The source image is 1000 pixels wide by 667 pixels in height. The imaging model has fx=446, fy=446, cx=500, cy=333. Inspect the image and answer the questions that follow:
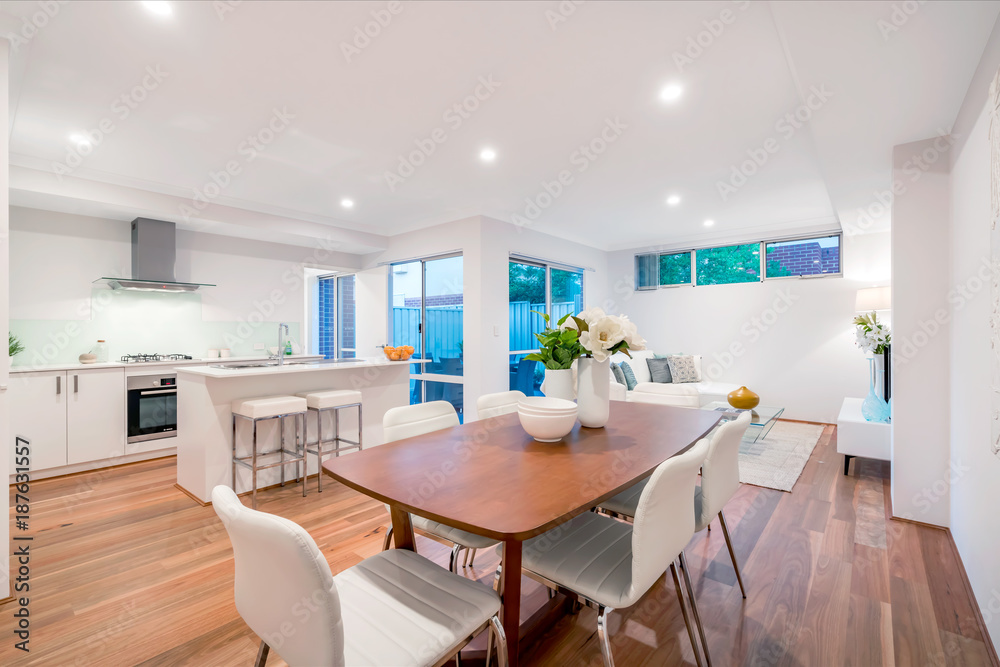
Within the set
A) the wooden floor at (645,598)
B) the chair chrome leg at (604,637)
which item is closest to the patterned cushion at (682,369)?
the wooden floor at (645,598)

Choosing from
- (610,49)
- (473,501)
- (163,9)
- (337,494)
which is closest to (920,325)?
(610,49)

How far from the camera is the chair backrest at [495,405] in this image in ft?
7.95

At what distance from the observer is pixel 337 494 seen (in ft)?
10.6

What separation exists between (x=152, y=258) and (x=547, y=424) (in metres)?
4.59

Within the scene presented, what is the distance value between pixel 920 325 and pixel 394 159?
3646mm

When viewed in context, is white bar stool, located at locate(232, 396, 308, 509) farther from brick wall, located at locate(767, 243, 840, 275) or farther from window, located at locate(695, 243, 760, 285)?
brick wall, located at locate(767, 243, 840, 275)

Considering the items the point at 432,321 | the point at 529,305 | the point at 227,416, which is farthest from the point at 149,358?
the point at 529,305

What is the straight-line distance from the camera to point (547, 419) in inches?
64.7

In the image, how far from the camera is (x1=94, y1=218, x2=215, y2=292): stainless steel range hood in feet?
14.0

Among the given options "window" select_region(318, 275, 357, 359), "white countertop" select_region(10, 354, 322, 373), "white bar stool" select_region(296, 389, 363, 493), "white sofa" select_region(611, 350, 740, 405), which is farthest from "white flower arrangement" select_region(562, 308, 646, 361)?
"window" select_region(318, 275, 357, 359)

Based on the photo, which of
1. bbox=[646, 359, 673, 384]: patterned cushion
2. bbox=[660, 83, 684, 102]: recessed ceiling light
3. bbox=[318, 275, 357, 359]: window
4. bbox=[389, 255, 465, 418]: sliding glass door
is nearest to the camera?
bbox=[660, 83, 684, 102]: recessed ceiling light

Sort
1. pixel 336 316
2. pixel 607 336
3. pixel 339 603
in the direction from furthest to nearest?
pixel 336 316 → pixel 607 336 → pixel 339 603

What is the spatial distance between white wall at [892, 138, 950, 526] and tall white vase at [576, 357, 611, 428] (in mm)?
2122

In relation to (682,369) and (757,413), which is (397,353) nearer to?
(757,413)
